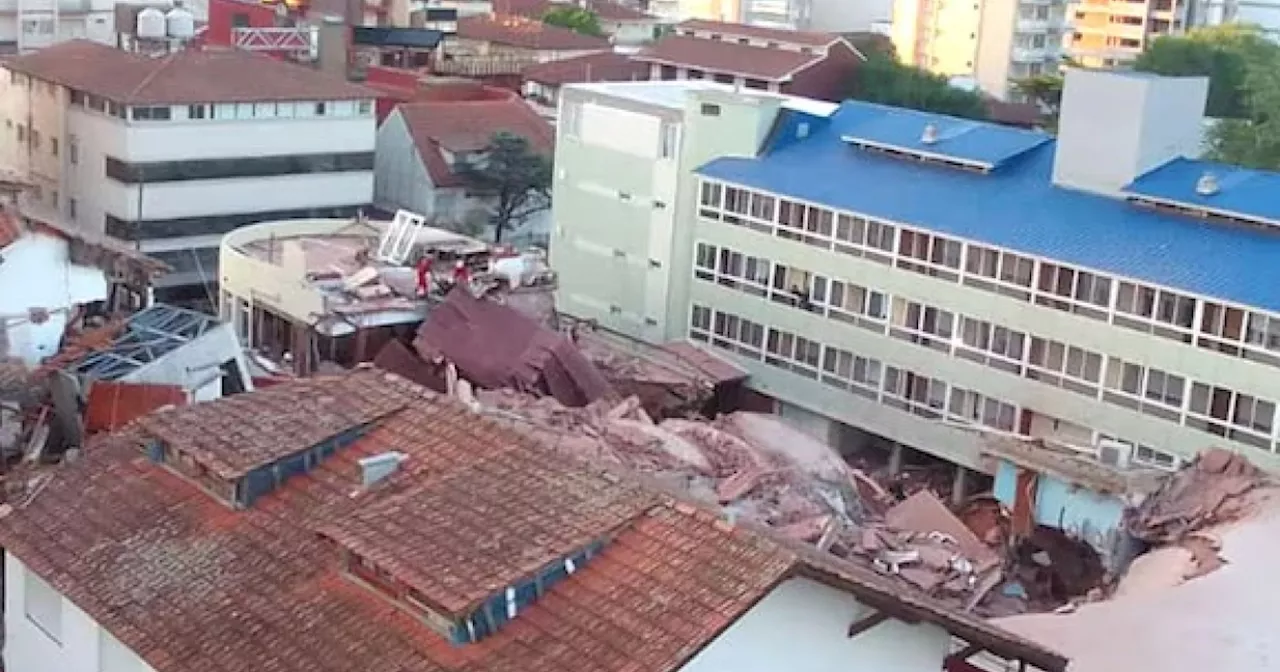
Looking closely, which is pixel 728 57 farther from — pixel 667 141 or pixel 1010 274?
pixel 1010 274

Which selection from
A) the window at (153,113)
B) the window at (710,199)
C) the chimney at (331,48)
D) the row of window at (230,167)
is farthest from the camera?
the chimney at (331,48)

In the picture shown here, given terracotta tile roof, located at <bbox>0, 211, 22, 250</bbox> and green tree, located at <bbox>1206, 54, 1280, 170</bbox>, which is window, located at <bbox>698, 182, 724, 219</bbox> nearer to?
terracotta tile roof, located at <bbox>0, 211, 22, 250</bbox>

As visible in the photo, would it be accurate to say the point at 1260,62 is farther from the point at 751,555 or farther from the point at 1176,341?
the point at 751,555

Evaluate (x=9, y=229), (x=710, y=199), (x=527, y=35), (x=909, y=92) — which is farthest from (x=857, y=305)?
(x=527, y=35)

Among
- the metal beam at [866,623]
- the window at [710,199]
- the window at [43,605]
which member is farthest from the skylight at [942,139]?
the window at [43,605]

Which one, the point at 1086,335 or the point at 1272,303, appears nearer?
the point at 1272,303

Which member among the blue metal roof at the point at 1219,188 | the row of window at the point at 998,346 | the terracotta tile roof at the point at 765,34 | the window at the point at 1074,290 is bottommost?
the row of window at the point at 998,346

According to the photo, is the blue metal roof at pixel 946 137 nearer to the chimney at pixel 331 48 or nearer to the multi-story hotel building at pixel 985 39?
the chimney at pixel 331 48

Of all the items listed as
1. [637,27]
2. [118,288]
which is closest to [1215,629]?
[118,288]
